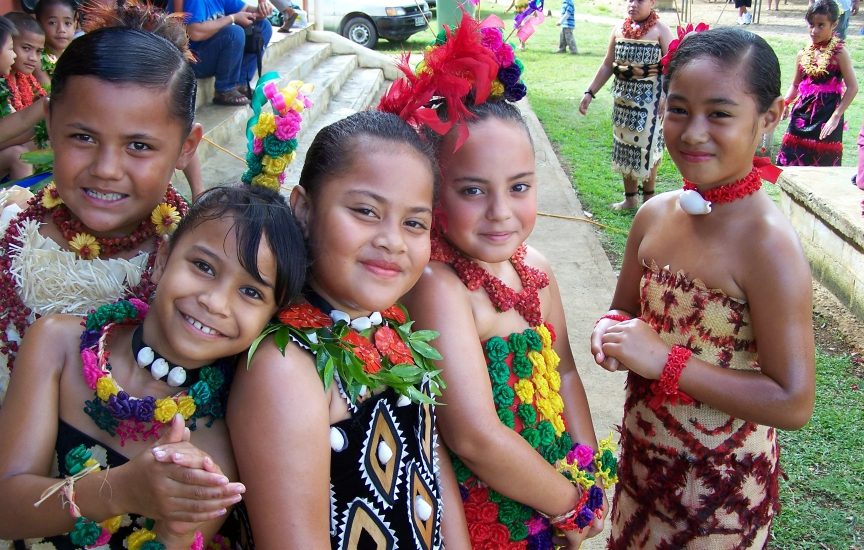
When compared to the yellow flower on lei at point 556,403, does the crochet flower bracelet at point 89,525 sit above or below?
above

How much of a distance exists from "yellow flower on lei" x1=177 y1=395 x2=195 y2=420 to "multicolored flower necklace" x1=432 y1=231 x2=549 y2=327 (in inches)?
25.9

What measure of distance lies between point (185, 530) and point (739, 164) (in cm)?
156

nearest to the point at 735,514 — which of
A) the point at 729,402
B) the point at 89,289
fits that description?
the point at 729,402

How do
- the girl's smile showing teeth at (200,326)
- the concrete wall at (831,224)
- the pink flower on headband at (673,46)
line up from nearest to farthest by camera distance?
1. the girl's smile showing teeth at (200,326)
2. the pink flower on headband at (673,46)
3. the concrete wall at (831,224)

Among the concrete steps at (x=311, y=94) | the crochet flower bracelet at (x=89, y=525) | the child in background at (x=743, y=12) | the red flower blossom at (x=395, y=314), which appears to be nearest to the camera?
the crochet flower bracelet at (x=89, y=525)

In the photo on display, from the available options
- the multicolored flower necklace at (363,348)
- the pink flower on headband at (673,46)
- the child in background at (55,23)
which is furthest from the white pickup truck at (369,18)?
the multicolored flower necklace at (363,348)

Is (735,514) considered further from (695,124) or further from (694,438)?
(695,124)

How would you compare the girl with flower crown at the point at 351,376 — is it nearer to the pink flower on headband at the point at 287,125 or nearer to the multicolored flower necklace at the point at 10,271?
the pink flower on headband at the point at 287,125

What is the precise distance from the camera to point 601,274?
5539 mm

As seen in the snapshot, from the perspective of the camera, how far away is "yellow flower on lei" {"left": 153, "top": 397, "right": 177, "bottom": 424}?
1449 millimetres

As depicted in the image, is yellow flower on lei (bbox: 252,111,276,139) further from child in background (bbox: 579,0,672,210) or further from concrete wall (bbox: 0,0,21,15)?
child in background (bbox: 579,0,672,210)

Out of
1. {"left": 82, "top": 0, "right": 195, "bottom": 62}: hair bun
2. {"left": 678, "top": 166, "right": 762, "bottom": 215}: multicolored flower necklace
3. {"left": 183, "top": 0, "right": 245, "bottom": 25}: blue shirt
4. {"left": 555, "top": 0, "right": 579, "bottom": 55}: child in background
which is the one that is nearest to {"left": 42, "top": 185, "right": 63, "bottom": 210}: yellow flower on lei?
{"left": 82, "top": 0, "right": 195, "bottom": 62}: hair bun

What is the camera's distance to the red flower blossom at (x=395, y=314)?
1.71 m

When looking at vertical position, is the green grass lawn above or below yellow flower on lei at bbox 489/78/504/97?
below
